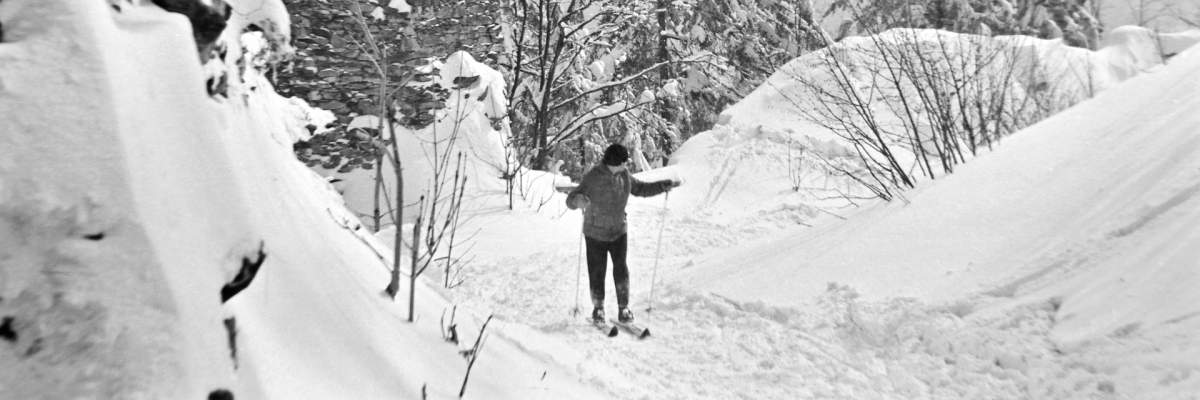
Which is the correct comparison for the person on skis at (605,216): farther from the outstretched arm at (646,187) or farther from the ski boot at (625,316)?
the outstretched arm at (646,187)

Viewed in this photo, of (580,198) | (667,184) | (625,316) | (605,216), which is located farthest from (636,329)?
(667,184)

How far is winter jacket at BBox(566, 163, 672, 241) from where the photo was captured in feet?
15.6

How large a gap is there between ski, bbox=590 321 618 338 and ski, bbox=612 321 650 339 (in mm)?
59

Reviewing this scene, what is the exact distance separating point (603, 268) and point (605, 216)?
0.37m

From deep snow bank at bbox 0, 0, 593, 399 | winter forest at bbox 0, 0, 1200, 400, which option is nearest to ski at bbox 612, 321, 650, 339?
winter forest at bbox 0, 0, 1200, 400

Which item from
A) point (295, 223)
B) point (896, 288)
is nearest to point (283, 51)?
point (295, 223)

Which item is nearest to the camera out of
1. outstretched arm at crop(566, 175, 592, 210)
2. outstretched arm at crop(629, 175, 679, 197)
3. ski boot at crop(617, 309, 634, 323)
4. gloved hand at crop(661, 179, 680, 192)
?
ski boot at crop(617, 309, 634, 323)

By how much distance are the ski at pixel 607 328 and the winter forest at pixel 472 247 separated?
0.07ft

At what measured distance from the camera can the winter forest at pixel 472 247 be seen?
135 cm

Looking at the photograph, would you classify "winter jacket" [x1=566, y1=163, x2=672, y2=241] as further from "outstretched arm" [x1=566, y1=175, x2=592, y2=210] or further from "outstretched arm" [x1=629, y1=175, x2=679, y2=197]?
"outstretched arm" [x1=629, y1=175, x2=679, y2=197]

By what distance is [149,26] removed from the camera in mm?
1635

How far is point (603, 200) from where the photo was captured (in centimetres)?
475

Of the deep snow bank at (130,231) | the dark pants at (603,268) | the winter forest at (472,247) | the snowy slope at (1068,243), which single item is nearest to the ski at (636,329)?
the winter forest at (472,247)

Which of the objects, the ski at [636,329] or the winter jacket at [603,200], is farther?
the winter jacket at [603,200]
